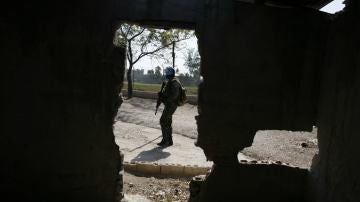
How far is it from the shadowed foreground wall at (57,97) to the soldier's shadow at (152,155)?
3965mm

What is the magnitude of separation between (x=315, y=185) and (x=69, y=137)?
117 inches

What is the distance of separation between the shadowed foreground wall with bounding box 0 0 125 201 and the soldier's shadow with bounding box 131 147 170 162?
3965mm

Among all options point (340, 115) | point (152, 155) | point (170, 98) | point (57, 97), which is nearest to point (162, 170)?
point (152, 155)

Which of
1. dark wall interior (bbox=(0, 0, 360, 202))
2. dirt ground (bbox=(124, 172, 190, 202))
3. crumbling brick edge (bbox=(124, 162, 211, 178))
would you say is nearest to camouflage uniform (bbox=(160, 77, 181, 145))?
crumbling brick edge (bbox=(124, 162, 211, 178))

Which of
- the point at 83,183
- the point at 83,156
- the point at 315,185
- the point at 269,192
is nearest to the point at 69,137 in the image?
the point at 83,156

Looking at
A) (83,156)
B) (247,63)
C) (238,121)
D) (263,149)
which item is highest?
(247,63)

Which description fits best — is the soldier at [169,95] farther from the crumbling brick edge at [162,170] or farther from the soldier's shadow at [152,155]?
the crumbling brick edge at [162,170]

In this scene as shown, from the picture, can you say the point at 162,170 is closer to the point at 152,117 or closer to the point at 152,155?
the point at 152,155

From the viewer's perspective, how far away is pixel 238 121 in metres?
4.69

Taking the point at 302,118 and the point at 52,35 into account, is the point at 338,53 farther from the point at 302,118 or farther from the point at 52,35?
the point at 52,35

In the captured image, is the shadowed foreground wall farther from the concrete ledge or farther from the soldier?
the concrete ledge

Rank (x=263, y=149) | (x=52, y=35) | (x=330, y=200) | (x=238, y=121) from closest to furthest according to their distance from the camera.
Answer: (x=330, y=200)
(x=52, y=35)
(x=238, y=121)
(x=263, y=149)

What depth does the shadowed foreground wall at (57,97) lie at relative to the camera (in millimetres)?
4340

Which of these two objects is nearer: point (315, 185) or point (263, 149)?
point (315, 185)
